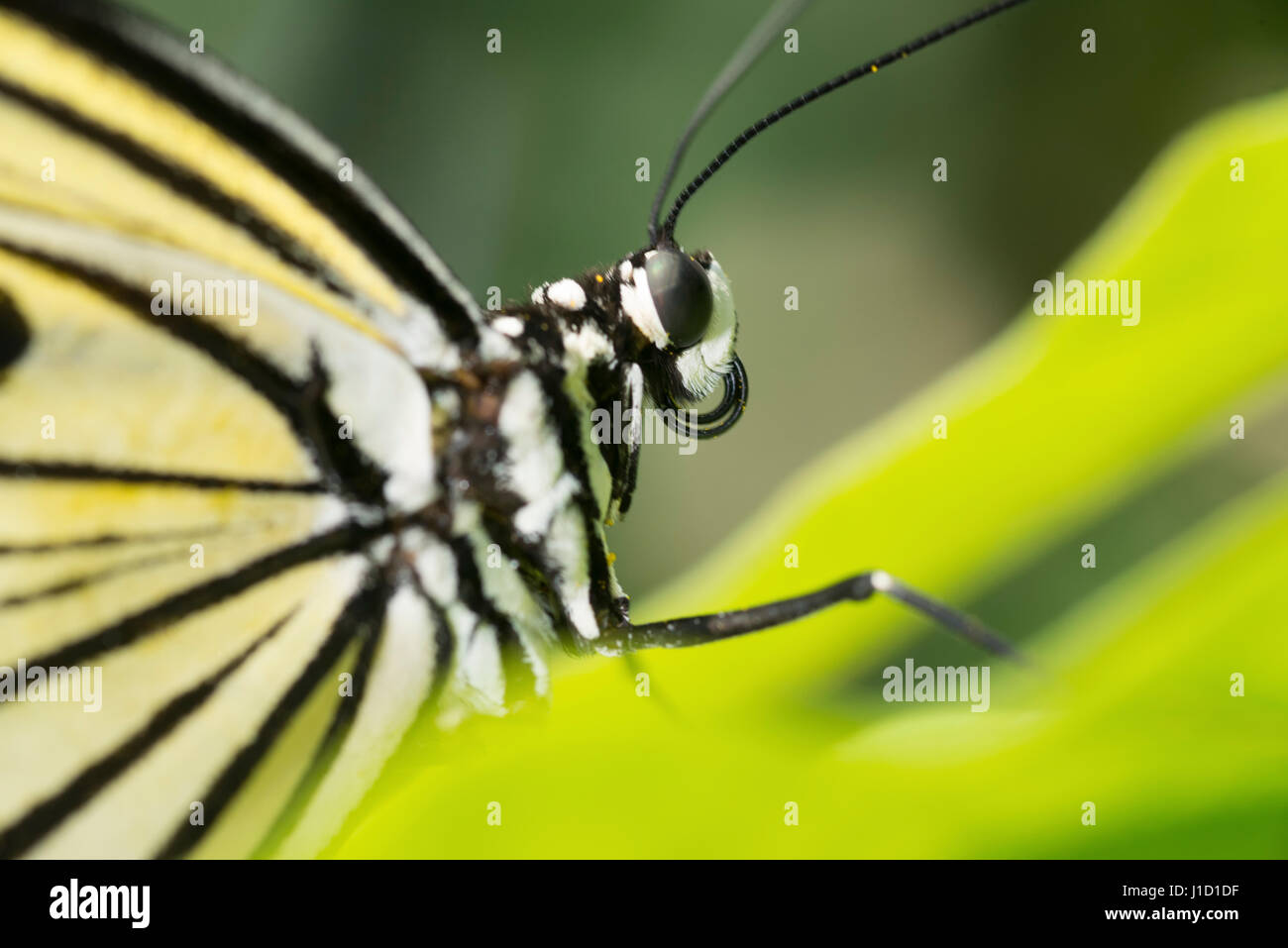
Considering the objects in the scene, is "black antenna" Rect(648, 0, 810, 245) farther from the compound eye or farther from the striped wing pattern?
the striped wing pattern

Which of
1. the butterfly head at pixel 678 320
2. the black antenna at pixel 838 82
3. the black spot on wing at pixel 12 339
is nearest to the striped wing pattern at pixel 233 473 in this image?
the black spot on wing at pixel 12 339

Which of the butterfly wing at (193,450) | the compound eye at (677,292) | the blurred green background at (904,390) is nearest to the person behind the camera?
the blurred green background at (904,390)

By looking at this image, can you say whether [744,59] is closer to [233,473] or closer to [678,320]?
[678,320]

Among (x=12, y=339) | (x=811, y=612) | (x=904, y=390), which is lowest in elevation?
(x=811, y=612)

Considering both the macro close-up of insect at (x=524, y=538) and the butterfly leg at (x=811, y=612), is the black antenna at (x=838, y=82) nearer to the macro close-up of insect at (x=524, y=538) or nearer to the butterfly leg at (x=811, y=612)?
the macro close-up of insect at (x=524, y=538)

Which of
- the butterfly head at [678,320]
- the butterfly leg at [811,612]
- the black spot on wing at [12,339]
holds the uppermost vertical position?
the butterfly head at [678,320]

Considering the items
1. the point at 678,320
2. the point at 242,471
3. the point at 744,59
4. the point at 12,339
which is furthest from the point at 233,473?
the point at 744,59
